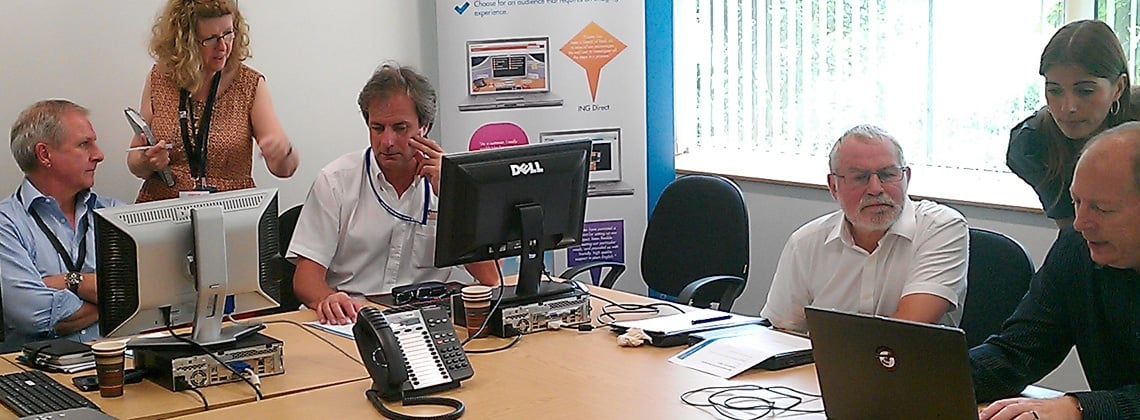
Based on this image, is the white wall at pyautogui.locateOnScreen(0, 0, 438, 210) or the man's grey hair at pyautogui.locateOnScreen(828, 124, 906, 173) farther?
the white wall at pyautogui.locateOnScreen(0, 0, 438, 210)

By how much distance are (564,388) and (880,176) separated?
3.38ft

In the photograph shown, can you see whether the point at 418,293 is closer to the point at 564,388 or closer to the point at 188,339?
the point at 188,339

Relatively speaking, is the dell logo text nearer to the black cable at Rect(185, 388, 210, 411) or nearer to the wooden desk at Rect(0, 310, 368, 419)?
the wooden desk at Rect(0, 310, 368, 419)

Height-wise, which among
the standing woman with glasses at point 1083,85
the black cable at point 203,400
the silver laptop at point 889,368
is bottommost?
the black cable at point 203,400

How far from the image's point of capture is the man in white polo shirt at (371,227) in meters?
3.67

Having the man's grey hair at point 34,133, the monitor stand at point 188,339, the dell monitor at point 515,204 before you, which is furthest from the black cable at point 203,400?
the man's grey hair at point 34,133

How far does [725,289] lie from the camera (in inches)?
162

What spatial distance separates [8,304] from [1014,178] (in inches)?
135

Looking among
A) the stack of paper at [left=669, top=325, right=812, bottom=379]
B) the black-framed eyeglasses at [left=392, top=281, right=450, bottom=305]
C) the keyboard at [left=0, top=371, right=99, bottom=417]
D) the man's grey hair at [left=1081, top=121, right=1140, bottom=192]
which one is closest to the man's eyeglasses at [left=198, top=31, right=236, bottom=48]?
the black-framed eyeglasses at [left=392, top=281, right=450, bottom=305]

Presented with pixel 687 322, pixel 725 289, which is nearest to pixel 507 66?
pixel 725 289

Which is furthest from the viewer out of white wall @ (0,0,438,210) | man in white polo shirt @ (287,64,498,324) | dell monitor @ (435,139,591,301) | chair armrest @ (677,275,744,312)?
white wall @ (0,0,438,210)

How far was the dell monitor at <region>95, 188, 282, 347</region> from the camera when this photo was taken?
269cm

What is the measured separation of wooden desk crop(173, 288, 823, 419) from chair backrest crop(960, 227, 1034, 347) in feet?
1.96

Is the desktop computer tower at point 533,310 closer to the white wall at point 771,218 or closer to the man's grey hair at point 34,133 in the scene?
the man's grey hair at point 34,133
